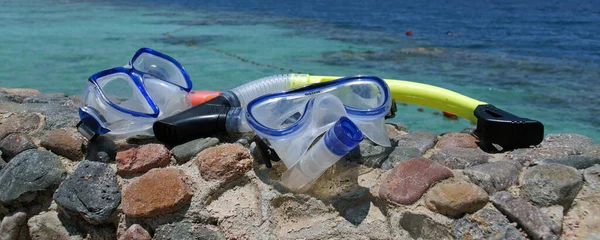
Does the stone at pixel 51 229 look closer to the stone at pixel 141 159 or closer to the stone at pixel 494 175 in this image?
the stone at pixel 141 159

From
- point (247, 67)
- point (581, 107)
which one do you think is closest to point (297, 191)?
point (581, 107)

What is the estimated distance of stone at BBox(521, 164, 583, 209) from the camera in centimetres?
190

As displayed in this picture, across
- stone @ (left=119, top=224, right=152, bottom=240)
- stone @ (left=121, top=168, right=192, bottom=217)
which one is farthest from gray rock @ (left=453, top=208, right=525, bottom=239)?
stone @ (left=119, top=224, right=152, bottom=240)

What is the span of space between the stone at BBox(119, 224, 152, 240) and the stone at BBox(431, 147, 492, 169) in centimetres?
124

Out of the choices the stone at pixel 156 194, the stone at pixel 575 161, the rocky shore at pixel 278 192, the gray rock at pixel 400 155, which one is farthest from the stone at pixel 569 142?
the stone at pixel 156 194

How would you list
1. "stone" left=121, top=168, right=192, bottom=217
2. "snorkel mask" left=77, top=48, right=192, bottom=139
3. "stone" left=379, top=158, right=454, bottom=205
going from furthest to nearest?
"snorkel mask" left=77, top=48, right=192, bottom=139, "stone" left=121, top=168, right=192, bottom=217, "stone" left=379, top=158, right=454, bottom=205

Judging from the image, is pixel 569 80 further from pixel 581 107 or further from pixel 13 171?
pixel 13 171

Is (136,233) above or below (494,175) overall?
below

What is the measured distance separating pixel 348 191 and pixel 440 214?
37 cm

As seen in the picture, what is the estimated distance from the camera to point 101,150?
7.86 ft

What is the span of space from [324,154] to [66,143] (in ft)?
4.11

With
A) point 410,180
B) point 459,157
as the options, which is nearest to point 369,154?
point 410,180

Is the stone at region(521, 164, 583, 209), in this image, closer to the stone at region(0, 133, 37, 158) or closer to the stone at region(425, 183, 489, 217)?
the stone at region(425, 183, 489, 217)

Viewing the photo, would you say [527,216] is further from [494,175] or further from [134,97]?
[134,97]
